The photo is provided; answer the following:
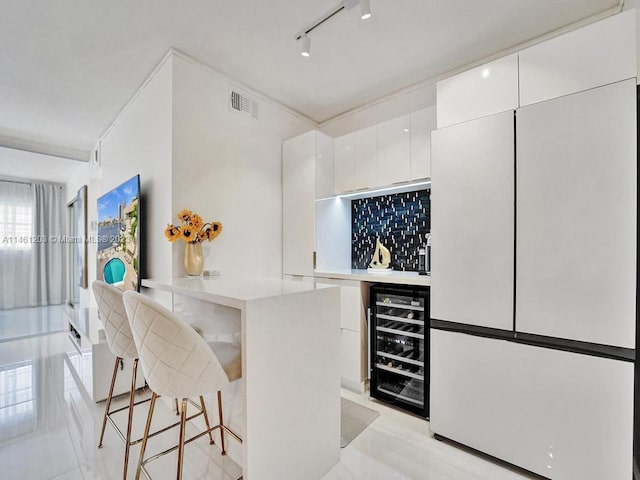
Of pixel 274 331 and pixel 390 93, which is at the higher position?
pixel 390 93

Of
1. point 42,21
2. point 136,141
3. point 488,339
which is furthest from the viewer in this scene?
point 136,141

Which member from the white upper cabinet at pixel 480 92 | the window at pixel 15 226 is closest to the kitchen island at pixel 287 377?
the white upper cabinet at pixel 480 92

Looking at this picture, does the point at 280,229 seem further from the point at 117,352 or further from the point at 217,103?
the point at 117,352

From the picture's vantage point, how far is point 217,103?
2.58 metres

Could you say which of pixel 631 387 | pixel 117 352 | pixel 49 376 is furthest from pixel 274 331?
pixel 49 376

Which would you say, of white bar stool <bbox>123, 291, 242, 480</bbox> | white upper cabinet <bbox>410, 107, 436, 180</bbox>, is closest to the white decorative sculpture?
white upper cabinet <bbox>410, 107, 436, 180</bbox>

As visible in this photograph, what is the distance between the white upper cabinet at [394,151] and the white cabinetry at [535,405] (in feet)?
4.49

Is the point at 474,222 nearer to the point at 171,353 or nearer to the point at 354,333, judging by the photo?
the point at 354,333

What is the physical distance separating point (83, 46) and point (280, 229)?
82.7 inches

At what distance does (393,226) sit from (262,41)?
1924mm

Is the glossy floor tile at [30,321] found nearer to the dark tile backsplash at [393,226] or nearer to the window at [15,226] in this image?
the window at [15,226]

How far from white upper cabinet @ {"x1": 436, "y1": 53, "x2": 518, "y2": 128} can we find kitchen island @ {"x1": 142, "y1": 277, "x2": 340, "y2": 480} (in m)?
1.36

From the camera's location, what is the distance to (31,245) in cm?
607

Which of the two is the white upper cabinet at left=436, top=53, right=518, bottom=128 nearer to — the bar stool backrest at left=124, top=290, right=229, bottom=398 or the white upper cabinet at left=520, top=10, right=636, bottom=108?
the white upper cabinet at left=520, top=10, right=636, bottom=108
